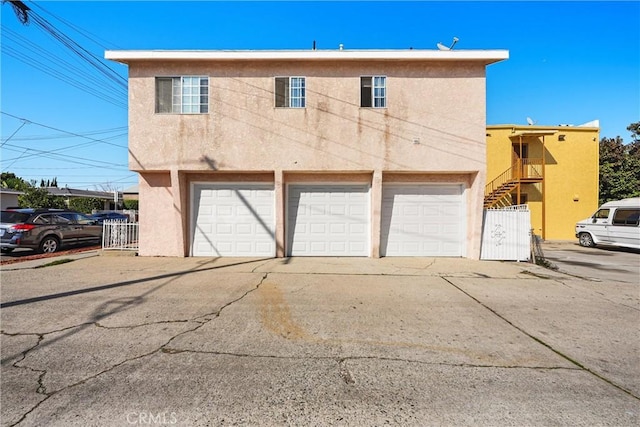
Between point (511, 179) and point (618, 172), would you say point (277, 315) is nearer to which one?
point (511, 179)

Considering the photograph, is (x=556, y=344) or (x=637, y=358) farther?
(x=556, y=344)

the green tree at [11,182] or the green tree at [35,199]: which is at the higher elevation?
the green tree at [11,182]

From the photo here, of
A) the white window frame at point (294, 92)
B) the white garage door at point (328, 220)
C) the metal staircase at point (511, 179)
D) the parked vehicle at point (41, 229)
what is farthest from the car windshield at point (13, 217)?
the metal staircase at point (511, 179)

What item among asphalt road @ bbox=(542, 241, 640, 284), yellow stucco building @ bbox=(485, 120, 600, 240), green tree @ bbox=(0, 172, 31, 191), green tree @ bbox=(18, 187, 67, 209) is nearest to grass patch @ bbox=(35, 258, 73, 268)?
asphalt road @ bbox=(542, 241, 640, 284)

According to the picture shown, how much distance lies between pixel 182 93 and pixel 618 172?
86.8 feet

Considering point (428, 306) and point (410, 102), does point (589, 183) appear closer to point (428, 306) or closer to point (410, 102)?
point (410, 102)

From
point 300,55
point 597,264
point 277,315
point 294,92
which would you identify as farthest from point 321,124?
point 597,264

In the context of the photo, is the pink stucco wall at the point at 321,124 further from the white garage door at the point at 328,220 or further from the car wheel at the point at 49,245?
the car wheel at the point at 49,245

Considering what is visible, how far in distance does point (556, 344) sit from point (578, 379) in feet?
2.87

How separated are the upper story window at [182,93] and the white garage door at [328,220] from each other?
13.4 ft

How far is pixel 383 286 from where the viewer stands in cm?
651

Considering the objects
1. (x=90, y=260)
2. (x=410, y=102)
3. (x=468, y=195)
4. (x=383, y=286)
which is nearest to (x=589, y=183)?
(x=468, y=195)

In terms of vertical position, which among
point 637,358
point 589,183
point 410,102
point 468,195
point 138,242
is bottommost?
point 637,358

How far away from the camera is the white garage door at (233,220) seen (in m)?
10.0
